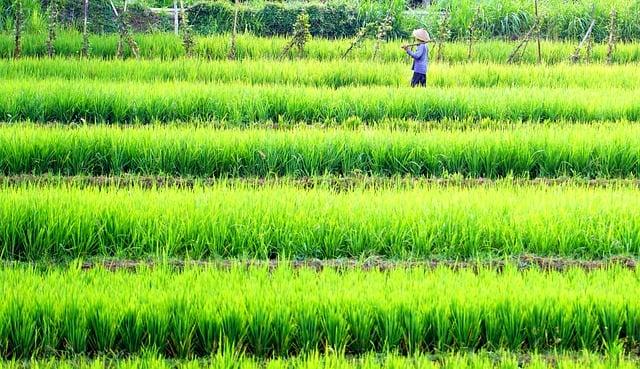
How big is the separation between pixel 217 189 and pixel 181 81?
12.9 ft

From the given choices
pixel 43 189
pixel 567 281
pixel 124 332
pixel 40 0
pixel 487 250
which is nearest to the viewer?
pixel 124 332

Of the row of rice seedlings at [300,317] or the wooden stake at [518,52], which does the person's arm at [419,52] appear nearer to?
the wooden stake at [518,52]

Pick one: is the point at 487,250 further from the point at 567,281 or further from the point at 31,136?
the point at 31,136

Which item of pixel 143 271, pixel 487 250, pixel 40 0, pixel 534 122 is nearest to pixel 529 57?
pixel 534 122

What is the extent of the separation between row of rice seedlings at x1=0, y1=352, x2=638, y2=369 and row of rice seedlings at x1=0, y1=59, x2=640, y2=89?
5875 millimetres

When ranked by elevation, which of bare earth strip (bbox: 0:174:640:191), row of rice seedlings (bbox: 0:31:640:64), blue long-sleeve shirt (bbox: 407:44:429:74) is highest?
blue long-sleeve shirt (bbox: 407:44:429:74)

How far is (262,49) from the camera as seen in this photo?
10930 millimetres

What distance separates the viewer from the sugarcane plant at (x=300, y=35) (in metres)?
10.4

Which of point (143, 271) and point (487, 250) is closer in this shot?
point (143, 271)

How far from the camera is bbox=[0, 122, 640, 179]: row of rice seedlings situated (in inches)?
240

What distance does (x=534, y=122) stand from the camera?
7.78 metres

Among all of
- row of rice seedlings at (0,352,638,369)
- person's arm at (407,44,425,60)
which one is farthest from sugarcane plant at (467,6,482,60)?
row of rice seedlings at (0,352,638,369)

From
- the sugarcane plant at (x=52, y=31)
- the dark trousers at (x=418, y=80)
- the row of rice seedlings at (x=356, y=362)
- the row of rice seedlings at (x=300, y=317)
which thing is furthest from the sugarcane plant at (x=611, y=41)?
the row of rice seedlings at (x=356, y=362)

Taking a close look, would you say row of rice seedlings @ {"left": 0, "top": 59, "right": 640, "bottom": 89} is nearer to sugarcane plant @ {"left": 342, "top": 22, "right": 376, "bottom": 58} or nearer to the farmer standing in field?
the farmer standing in field
